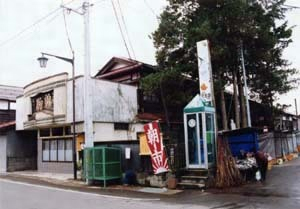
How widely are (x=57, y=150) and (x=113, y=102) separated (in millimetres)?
5470

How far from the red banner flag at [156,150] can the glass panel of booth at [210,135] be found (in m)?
1.92

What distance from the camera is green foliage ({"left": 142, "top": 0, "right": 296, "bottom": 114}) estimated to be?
846 inches

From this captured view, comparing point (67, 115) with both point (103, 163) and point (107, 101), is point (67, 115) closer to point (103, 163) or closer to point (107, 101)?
point (107, 101)

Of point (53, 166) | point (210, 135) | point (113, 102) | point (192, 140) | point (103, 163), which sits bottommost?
point (53, 166)

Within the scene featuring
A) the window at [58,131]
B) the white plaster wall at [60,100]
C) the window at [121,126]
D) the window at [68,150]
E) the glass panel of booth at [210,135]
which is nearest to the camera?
the glass panel of booth at [210,135]

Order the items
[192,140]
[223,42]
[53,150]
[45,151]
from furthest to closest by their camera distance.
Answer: [45,151], [53,150], [223,42], [192,140]

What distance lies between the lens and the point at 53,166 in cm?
2530

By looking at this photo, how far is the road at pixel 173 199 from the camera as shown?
437 inches

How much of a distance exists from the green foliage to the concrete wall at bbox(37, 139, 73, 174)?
746cm

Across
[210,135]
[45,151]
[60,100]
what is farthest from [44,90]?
[210,135]

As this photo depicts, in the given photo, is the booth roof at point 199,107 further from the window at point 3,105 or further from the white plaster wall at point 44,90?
the window at point 3,105

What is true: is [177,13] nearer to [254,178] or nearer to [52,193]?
[254,178]

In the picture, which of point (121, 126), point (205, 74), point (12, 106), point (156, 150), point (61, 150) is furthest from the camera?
point (12, 106)

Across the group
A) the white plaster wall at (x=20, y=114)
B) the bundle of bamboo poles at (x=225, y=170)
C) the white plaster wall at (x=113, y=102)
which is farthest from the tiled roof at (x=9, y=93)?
the bundle of bamboo poles at (x=225, y=170)
